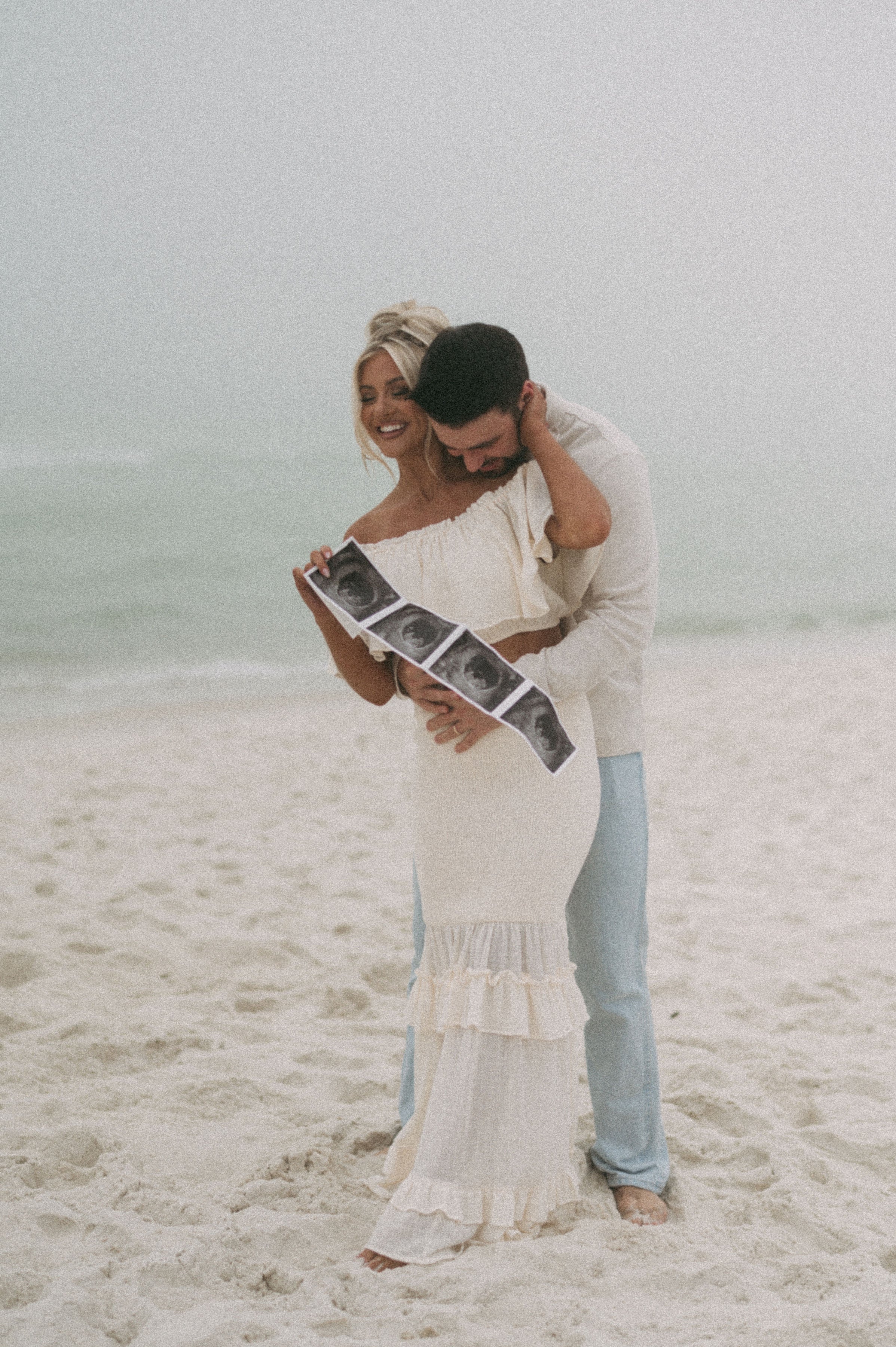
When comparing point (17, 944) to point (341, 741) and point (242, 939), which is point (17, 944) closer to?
point (242, 939)

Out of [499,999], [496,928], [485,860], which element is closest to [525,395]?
[485,860]

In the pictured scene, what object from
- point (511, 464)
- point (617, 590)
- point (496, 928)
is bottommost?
point (496, 928)

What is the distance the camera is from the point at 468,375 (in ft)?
6.94

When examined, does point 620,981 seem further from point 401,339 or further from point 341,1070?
point 401,339

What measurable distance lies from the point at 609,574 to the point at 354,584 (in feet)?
1.61

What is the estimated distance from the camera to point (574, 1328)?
2064 millimetres

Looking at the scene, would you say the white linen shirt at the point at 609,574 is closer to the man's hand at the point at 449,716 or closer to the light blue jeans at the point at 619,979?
the man's hand at the point at 449,716

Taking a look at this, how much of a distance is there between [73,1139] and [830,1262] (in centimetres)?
166

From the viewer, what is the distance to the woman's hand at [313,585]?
232 cm

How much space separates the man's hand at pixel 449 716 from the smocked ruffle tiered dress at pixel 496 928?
0.15ft

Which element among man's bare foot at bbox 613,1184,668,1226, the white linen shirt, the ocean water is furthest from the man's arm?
the ocean water

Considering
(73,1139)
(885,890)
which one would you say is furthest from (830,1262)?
(885,890)

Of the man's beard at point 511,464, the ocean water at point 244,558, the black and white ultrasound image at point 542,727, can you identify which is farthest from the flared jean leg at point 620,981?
the ocean water at point 244,558

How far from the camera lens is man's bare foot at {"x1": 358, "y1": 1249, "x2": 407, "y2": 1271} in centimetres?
227
